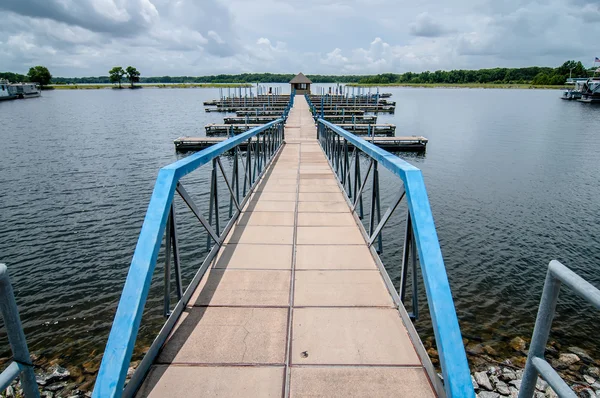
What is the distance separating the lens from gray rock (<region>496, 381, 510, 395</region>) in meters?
6.25

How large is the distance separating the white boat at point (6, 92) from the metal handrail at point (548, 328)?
368 feet

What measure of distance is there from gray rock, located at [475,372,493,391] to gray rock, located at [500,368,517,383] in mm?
309

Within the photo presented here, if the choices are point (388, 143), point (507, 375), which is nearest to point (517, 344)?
point (507, 375)

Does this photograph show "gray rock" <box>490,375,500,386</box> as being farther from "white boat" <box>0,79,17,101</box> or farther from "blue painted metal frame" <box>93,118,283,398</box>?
"white boat" <box>0,79,17,101</box>

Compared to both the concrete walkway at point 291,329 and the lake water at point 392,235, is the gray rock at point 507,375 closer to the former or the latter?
the lake water at point 392,235

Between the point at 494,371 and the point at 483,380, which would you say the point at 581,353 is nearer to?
the point at 494,371

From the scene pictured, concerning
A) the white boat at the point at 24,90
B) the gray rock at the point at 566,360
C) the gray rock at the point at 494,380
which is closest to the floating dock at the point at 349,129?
the gray rock at the point at 566,360

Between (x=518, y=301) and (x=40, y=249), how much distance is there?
1390cm

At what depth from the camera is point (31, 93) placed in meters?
103

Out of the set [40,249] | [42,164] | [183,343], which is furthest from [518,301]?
[42,164]

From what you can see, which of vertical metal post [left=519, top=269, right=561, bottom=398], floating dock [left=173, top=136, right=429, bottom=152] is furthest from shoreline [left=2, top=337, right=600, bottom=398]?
floating dock [left=173, top=136, right=429, bottom=152]

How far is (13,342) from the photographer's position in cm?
180

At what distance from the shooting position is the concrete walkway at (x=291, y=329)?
2.70 meters

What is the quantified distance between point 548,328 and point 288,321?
2.13m
